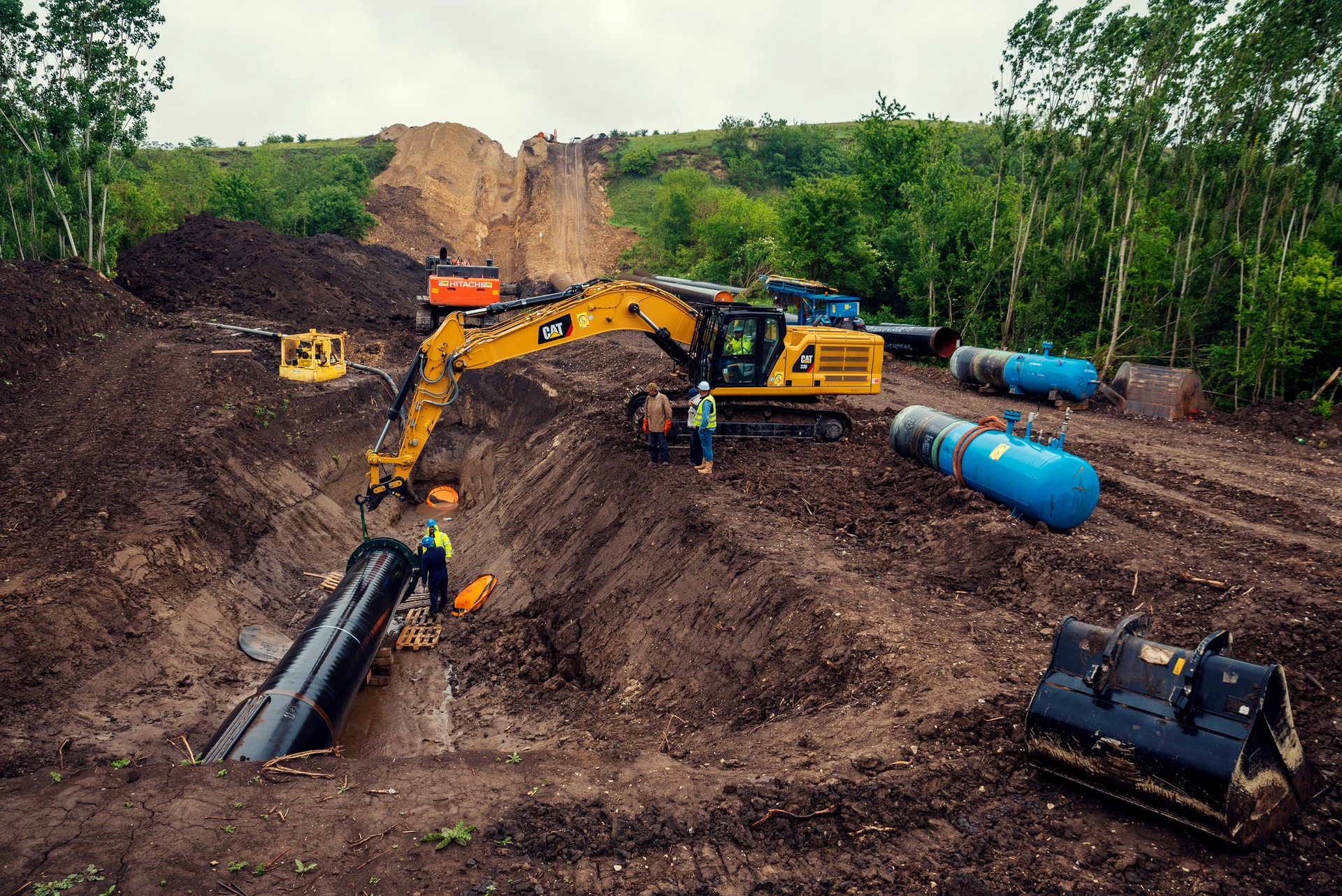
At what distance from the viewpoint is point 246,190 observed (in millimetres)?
46719

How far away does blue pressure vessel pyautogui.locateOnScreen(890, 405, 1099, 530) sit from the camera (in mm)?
10867

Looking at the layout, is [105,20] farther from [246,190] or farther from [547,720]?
[547,720]

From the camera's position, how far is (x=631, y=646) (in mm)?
11094

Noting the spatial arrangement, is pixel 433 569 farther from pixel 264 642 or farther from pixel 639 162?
pixel 639 162

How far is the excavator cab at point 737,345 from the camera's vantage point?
15117 mm

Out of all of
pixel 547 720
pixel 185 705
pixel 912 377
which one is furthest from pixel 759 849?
pixel 912 377

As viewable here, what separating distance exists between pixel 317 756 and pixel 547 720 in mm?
2999

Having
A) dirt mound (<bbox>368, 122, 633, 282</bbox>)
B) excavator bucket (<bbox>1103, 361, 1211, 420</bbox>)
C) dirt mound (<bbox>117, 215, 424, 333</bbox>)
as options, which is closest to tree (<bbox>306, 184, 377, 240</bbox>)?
dirt mound (<bbox>368, 122, 633, 282</bbox>)

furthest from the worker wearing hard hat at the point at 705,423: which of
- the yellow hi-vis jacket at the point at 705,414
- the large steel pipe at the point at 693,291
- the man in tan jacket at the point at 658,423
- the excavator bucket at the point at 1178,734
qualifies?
the large steel pipe at the point at 693,291

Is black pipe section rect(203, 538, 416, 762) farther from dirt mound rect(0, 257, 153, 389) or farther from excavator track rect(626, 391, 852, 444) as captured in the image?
dirt mound rect(0, 257, 153, 389)

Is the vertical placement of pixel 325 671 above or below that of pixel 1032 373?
below

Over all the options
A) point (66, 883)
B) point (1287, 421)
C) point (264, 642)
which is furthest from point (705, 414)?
point (1287, 421)

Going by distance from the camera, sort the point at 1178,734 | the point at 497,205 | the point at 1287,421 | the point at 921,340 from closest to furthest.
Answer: the point at 1178,734 → the point at 1287,421 → the point at 921,340 → the point at 497,205

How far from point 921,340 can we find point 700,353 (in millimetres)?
15109
